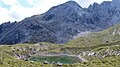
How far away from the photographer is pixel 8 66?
378ft

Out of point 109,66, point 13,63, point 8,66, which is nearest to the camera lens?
point 8,66

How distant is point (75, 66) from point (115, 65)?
20816mm

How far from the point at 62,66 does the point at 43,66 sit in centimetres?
1042

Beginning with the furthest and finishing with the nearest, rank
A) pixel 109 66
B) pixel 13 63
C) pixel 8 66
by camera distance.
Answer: pixel 109 66 < pixel 13 63 < pixel 8 66

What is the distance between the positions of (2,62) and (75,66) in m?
36.7

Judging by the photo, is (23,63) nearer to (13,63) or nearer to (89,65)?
(13,63)

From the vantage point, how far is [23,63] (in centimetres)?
12656

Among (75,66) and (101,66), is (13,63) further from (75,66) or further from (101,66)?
(101,66)

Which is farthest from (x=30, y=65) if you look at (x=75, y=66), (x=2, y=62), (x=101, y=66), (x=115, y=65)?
(x=115, y=65)

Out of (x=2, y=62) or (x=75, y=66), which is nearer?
(x=2, y=62)

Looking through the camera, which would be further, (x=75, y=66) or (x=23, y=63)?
(x=75, y=66)

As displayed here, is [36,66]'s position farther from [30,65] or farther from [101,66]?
[101,66]

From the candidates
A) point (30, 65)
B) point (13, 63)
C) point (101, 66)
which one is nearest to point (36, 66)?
point (30, 65)

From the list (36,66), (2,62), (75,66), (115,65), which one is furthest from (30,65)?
(115,65)
